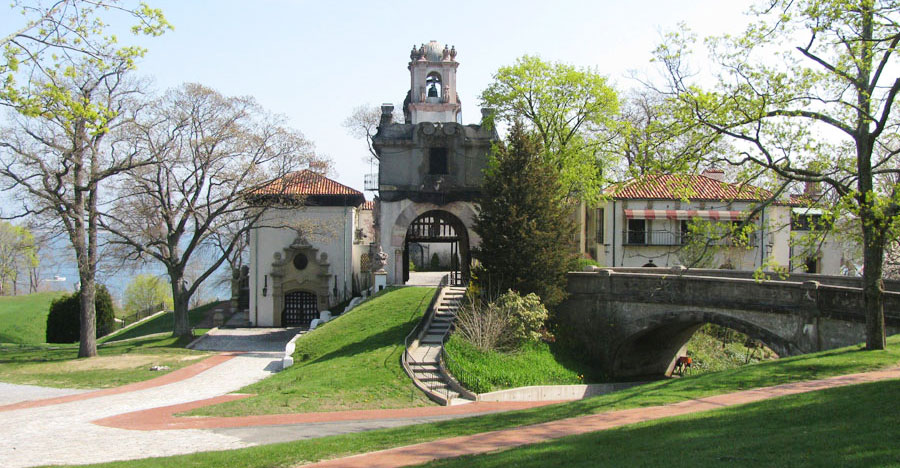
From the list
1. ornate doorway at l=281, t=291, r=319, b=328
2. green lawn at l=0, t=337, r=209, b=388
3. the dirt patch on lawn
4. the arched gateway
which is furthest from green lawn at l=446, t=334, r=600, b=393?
ornate doorway at l=281, t=291, r=319, b=328

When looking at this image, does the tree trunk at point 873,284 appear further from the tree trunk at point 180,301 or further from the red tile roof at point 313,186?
the tree trunk at point 180,301

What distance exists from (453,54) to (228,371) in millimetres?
21652

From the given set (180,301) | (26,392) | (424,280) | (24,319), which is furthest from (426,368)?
(24,319)

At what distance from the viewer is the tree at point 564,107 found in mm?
34312

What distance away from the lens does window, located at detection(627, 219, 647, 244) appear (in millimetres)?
42500

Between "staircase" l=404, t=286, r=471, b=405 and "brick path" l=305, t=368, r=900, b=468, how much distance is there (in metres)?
8.51

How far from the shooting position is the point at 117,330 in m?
48.5

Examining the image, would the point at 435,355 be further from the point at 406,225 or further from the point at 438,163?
the point at 438,163

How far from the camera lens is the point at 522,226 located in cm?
2905

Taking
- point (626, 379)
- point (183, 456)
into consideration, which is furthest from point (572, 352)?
point (183, 456)

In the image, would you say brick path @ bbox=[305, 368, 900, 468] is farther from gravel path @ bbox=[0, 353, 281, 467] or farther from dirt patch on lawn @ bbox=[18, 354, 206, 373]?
dirt patch on lawn @ bbox=[18, 354, 206, 373]

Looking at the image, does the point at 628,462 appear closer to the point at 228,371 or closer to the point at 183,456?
the point at 183,456

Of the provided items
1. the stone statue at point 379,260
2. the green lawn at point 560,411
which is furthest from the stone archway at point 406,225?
the green lawn at point 560,411

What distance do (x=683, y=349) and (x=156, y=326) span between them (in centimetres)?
3038
